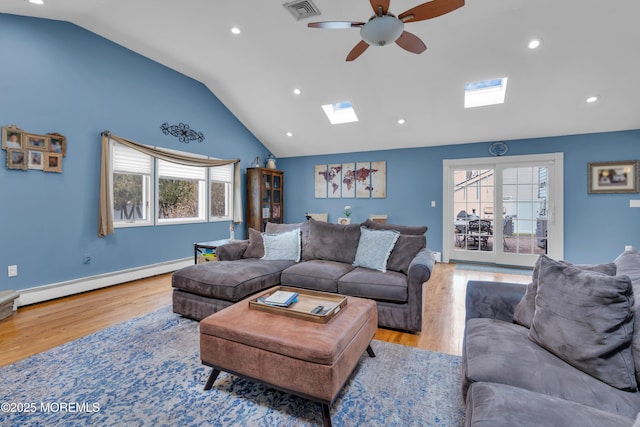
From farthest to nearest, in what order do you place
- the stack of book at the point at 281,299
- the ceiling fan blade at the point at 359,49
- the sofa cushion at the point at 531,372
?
the ceiling fan blade at the point at 359,49, the stack of book at the point at 281,299, the sofa cushion at the point at 531,372

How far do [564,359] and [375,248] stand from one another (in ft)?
6.17

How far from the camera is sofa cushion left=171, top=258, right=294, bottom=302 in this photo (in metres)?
2.69

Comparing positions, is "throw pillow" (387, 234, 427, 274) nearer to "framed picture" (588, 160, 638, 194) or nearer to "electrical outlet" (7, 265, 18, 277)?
"framed picture" (588, 160, 638, 194)

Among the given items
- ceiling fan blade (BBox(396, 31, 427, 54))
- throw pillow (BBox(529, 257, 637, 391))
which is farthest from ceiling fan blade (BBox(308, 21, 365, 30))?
throw pillow (BBox(529, 257, 637, 391))

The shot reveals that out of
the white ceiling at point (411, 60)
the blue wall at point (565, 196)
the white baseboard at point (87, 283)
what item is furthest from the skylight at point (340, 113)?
the white baseboard at point (87, 283)

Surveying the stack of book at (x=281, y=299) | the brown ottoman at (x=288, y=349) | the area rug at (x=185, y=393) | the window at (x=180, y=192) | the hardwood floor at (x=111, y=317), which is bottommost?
the area rug at (x=185, y=393)

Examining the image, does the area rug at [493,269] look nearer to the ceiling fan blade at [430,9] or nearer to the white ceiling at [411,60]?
the white ceiling at [411,60]

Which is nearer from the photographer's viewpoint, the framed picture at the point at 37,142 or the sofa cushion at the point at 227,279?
the sofa cushion at the point at 227,279

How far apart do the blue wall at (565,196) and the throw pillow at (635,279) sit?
378cm

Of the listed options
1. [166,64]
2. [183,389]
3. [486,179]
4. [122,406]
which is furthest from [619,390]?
[166,64]

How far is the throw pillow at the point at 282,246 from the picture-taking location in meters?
3.52

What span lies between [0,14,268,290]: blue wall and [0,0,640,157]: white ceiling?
29 cm

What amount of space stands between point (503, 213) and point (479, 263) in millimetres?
1023

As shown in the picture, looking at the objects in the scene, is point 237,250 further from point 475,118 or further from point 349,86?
point 475,118
